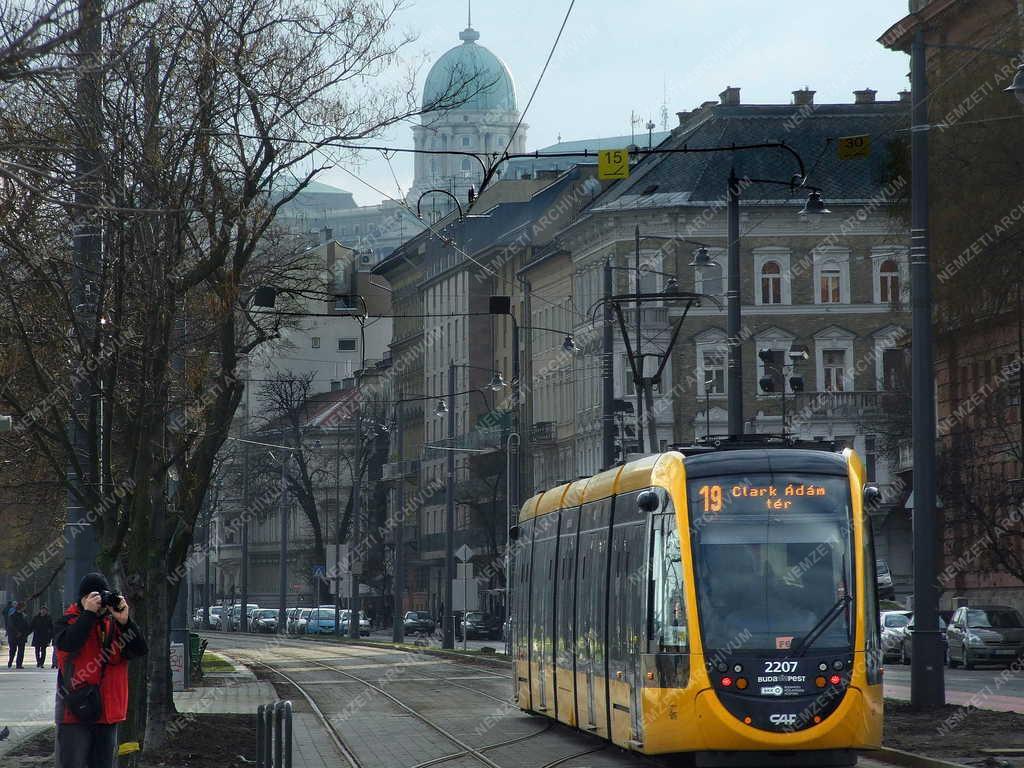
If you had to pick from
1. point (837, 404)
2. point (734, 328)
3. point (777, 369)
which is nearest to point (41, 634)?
point (734, 328)

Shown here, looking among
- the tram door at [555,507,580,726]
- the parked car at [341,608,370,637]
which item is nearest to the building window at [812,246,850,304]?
the parked car at [341,608,370,637]

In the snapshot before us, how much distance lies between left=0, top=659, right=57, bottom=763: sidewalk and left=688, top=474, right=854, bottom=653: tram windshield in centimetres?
770

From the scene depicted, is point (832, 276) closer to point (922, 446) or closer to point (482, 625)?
point (482, 625)

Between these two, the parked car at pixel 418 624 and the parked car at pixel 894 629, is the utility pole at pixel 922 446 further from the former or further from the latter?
the parked car at pixel 418 624

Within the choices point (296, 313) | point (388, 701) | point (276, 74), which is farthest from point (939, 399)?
point (276, 74)

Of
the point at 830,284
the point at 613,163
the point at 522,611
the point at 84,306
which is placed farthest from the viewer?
the point at 830,284

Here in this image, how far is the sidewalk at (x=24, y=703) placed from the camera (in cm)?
2385

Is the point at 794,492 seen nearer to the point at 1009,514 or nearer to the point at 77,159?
the point at 77,159

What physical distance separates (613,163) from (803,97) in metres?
56.8

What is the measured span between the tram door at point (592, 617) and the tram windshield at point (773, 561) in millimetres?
2564

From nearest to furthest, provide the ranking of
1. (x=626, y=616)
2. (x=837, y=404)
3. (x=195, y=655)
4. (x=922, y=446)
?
(x=626, y=616) → (x=922, y=446) → (x=195, y=655) → (x=837, y=404)

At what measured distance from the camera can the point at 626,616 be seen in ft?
63.0

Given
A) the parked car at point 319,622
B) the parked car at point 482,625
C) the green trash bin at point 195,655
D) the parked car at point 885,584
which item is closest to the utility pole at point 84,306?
the green trash bin at point 195,655

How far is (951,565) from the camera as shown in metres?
52.1
